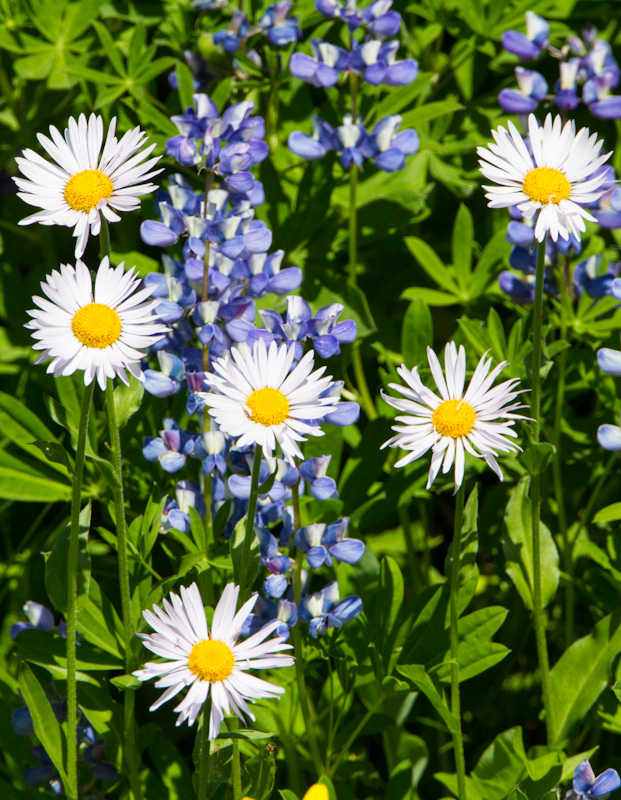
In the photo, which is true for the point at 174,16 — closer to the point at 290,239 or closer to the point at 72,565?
the point at 290,239

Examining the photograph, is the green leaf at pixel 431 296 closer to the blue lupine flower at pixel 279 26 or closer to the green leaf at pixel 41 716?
the blue lupine flower at pixel 279 26

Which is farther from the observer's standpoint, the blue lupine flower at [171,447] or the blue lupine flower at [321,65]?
the blue lupine flower at [321,65]

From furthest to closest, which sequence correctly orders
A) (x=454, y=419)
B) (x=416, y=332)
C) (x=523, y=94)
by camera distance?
(x=523, y=94) < (x=416, y=332) < (x=454, y=419)

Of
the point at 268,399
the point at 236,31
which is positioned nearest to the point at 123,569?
the point at 268,399

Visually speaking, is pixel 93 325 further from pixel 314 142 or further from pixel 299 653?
pixel 314 142

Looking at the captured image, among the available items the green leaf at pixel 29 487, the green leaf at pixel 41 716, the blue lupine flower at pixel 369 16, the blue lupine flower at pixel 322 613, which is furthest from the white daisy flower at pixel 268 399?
the blue lupine flower at pixel 369 16

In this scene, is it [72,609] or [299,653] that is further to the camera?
[299,653]

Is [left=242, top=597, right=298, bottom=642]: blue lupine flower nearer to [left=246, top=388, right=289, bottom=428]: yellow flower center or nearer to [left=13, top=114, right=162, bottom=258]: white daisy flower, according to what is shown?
[left=246, top=388, right=289, bottom=428]: yellow flower center
